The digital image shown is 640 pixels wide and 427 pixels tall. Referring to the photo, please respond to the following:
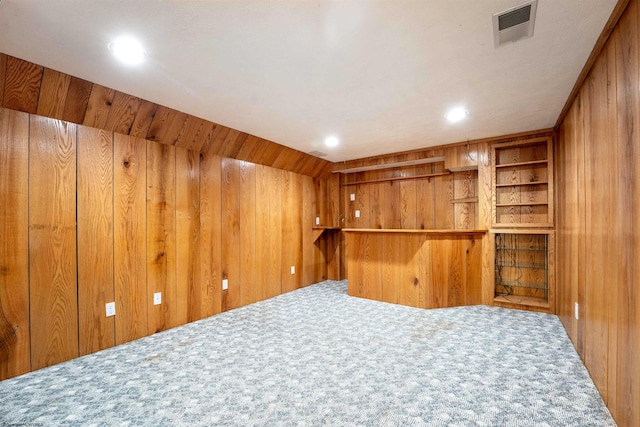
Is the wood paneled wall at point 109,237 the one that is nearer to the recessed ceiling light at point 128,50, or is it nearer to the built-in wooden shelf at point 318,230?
the recessed ceiling light at point 128,50

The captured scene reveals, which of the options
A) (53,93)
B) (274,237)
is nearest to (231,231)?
(274,237)

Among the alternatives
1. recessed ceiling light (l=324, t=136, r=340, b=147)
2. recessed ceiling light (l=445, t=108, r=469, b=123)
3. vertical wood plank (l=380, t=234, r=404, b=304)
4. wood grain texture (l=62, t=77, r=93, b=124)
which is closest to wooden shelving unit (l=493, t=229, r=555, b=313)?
vertical wood plank (l=380, t=234, r=404, b=304)

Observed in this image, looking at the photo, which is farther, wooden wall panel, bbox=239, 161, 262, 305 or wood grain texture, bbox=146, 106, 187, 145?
wooden wall panel, bbox=239, 161, 262, 305

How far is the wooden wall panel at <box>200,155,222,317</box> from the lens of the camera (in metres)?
3.51

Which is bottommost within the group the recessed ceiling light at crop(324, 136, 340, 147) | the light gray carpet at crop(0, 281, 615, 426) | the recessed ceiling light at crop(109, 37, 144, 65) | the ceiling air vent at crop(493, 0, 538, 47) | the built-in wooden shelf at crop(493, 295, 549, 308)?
the light gray carpet at crop(0, 281, 615, 426)

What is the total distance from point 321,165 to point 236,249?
219 cm

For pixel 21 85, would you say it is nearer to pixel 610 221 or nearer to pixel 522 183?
pixel 610 221

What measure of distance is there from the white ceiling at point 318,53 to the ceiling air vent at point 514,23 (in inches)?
1.6

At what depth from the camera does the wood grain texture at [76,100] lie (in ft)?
7.36

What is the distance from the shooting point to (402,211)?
4.98 meters

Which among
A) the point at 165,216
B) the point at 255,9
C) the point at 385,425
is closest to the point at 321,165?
the point at 165,216

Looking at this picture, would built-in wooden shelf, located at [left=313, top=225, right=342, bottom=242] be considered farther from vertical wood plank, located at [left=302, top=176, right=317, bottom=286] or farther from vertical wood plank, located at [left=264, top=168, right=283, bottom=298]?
vertical wood plank, located at [left=264, top=168, right=283, bottom=298]

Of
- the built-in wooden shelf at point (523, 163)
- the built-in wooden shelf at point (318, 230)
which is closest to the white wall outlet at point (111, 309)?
the built-in wooden shelf at point (318, 230)

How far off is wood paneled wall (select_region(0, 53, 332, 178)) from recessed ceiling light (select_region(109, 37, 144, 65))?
61cm
